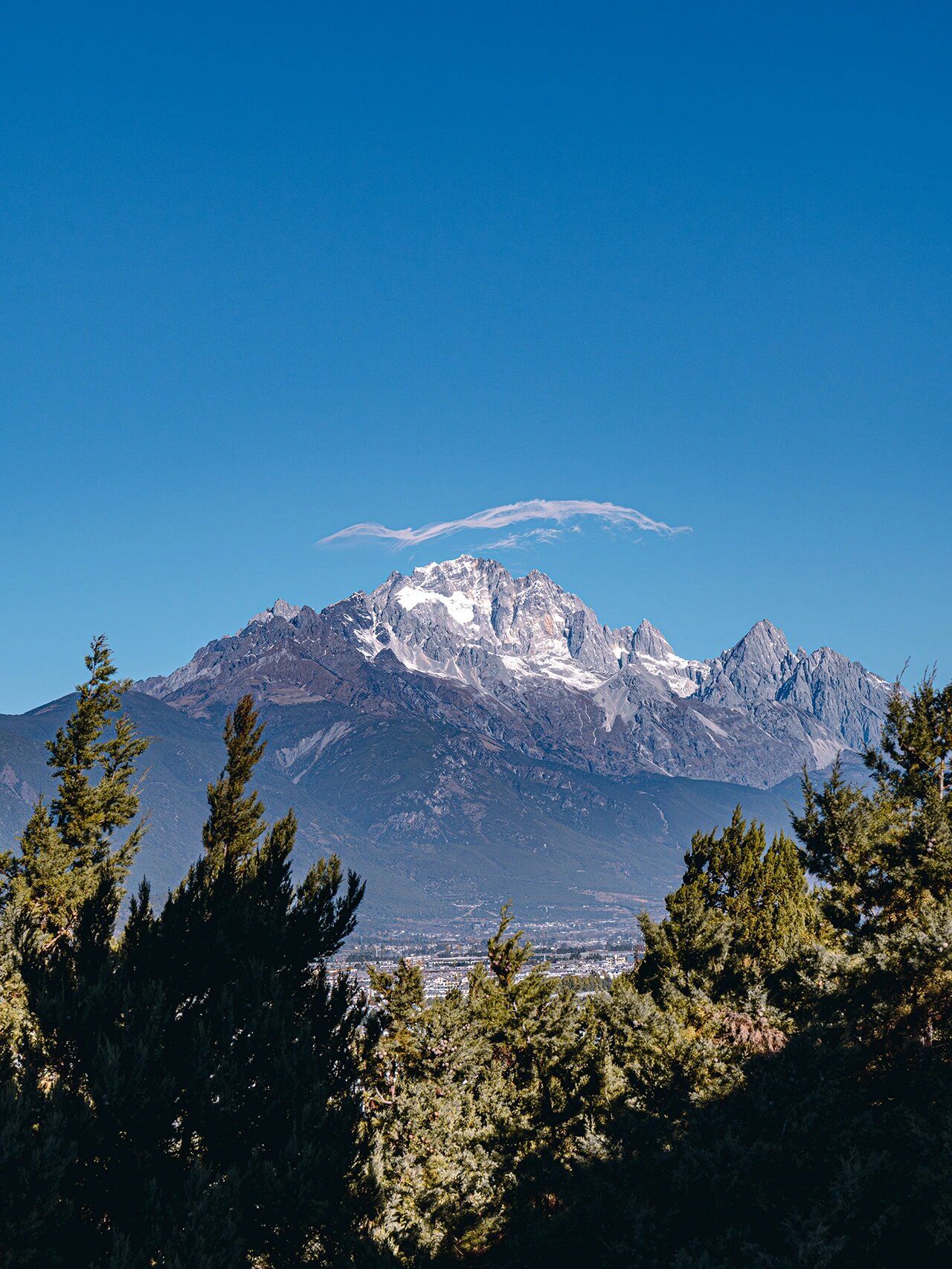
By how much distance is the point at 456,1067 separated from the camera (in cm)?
4066

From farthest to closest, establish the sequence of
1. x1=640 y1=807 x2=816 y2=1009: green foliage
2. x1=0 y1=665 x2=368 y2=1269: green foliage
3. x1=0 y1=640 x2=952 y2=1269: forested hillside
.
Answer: x1=640 y1=807 x2=816 y2=1009: green foliage, x1=0 y1=640 x2=952 y2=1269: forested hillside, x1=0 y1=665 x2=368 y2=1269: green foliage

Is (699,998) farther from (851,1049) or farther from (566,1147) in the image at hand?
(851,1049)

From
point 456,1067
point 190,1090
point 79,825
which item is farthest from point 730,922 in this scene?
point 190,1090

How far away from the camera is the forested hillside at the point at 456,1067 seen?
20.1 meters

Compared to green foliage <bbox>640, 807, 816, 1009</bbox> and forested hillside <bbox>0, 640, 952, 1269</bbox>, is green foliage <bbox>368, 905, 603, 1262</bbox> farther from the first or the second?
green foliage <bbox>640, 807, 816, 1009</bbox>

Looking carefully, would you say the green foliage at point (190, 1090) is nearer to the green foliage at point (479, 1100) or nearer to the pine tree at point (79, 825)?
the green foliage at point (479, 1100)

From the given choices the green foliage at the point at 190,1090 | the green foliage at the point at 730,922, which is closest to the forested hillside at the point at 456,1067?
the green foliage at the point at 190,1090

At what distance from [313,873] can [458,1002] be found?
16.3 m

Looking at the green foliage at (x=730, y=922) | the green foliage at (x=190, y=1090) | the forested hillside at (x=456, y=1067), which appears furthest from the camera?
the green foliage at (x=730, y=922)

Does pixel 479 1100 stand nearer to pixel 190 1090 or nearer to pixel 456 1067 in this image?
pixel 456 1067

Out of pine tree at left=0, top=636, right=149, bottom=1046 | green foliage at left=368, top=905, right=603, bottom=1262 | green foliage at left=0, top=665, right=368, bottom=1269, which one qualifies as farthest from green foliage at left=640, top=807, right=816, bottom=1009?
pine tree at left=0, top=636, right=149, bottom=1046

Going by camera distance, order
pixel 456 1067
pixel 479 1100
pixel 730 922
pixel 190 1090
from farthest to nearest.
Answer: pixel 730 922 < pixel 456 1067 < pixel 479 1100 < pixel 190 1090

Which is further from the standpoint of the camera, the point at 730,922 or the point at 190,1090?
the point at 730,922

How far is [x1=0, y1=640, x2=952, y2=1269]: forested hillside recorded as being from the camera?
2014 cm
